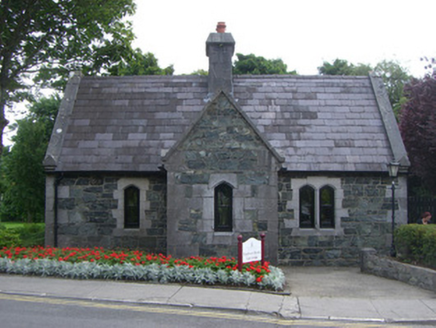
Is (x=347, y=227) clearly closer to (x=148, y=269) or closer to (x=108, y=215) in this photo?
(x=148, y=269)

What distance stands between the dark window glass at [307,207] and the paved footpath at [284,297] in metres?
3.90

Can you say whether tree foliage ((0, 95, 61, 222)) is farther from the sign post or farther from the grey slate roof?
the sign post

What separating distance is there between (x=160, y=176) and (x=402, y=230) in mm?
7678

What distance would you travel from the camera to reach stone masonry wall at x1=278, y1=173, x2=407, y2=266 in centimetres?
1579

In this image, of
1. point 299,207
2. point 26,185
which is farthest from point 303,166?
point 26,185

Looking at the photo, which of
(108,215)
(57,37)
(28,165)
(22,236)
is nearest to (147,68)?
(28,165)

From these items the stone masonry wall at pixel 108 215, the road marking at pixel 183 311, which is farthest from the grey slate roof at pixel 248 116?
the road marking at pixel 183 311

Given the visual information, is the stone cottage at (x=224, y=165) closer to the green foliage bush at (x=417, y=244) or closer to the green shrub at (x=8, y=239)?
the green shrub at (x=8, y=239)

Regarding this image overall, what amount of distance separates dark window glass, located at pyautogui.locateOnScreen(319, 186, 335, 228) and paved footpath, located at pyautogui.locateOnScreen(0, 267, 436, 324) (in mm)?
3892

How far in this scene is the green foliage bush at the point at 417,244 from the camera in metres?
12.2

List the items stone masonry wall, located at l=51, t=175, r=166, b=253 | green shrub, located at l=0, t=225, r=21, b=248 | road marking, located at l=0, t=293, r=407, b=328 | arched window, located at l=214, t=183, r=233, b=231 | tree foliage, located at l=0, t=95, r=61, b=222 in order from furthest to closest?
1. tree foliage, located at l=0, t=95, r=61, b=222
2. stone masonry wall, located at l=51, t=175, r=166, b=253
3. green shrub, located at l=0, t=225, r=21, b=248
4. arched window, located at l=214, t=183, r=233, b=231
5. road marking, located at l=0, t=293, r=407, b=328

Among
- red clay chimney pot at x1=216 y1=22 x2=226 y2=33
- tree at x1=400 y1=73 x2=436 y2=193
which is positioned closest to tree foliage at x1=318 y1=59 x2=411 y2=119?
tree at x1=400 y1=73 x2=436 y2=193

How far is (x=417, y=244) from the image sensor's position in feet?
42.6

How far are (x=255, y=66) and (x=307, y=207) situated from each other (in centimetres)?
2578
